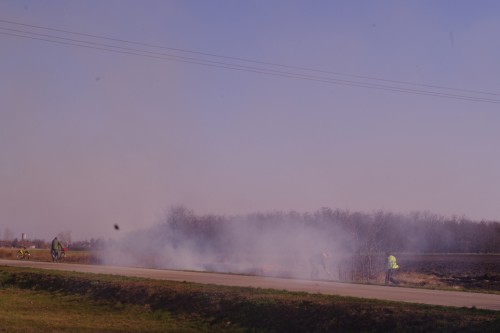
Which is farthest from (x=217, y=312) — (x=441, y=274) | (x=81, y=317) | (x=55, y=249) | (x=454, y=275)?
(x=454, y=275)

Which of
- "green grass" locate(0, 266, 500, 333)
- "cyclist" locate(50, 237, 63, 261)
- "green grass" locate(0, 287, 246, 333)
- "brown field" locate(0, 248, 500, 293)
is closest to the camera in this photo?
"green grass" locate(0, 266, 500, 333)

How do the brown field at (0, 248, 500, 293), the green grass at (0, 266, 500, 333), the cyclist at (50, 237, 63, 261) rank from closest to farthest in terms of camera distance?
the green grass at (0, 266, 500, 333) < the brown field at (0, 248, 500, 293) < the cyclist at (50, 237, 63, 261)

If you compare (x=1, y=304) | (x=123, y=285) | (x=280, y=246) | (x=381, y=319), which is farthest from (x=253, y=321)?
(x=280, y=246)

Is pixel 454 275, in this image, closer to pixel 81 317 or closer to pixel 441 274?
pixel 441 274

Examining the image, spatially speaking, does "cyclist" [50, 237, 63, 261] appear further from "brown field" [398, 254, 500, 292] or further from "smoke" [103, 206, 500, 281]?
"brown field" [398, 254, 500, 292]

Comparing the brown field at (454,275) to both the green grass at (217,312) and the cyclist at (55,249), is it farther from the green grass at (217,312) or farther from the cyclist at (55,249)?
the cyclist at (55,249)

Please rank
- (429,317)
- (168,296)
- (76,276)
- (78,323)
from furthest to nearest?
(76,276)
(168,296)
(78,323)
(429,317)

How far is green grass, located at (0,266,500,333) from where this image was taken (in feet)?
42.1

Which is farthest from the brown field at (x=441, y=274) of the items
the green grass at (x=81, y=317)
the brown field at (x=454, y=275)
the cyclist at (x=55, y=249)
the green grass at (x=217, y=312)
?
the green grass at (x=81, y=317)

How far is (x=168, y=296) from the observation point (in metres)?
18.4

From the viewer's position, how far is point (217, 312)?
53.1 ft

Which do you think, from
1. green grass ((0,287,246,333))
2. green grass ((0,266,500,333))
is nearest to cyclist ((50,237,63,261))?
green grass ((0,266,500,333))

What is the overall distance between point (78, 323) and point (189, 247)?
110 ft

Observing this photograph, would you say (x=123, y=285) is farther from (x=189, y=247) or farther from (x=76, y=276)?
(x=189, y=247)
